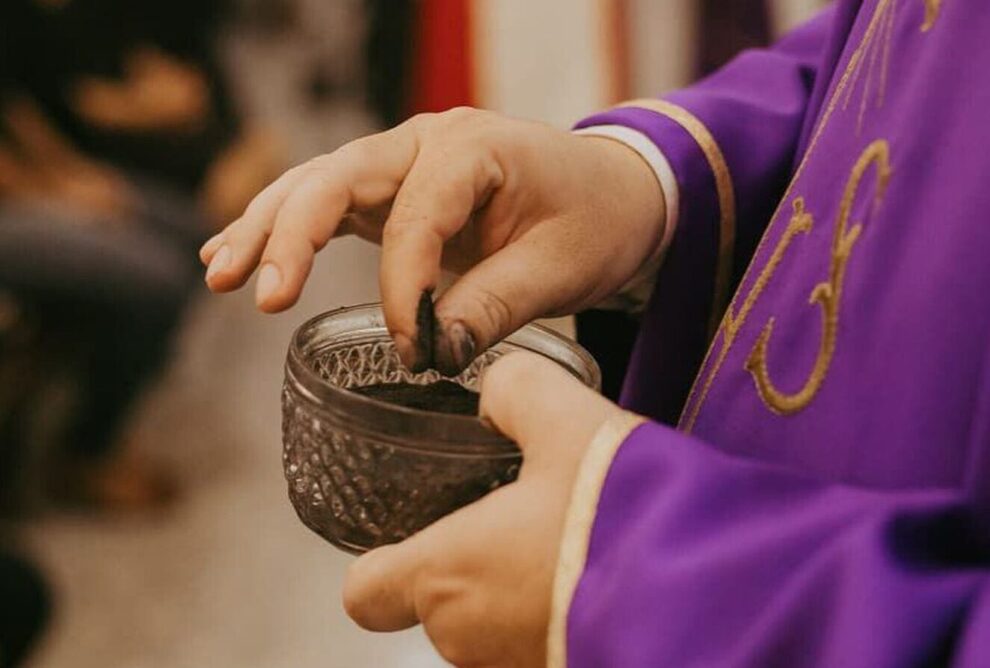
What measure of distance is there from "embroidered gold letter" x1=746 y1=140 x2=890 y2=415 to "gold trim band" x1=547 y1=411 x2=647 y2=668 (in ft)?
0.29

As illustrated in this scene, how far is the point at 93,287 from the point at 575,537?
1.57m

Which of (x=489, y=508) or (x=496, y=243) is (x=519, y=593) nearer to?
(x=489, y=508)

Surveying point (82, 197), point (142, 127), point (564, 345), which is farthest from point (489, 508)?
point (142, 127)

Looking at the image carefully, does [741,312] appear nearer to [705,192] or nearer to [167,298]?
Result: [705,192]

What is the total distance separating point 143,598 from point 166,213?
2.12 ft

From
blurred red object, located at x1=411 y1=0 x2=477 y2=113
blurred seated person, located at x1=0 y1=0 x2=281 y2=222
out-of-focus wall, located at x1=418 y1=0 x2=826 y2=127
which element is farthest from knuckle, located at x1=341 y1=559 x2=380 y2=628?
blurred seated person, located at x1=0 y1=0 x2=281 y2=222

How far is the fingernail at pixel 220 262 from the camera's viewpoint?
46 centimetres

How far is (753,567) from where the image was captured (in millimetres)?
367

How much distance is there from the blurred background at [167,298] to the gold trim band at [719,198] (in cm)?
76

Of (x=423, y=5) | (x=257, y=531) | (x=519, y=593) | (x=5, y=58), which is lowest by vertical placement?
(x=257, y=531)

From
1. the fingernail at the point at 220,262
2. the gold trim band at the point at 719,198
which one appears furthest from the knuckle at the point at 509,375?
the gold trim band at the point at 719,198

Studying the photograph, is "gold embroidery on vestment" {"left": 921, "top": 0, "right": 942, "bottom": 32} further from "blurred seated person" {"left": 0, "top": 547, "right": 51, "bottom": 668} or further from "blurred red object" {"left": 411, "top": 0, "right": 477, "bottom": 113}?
"blurred seated person" {"left": 0, "top": 547, "right": 51, "bottom": 668}

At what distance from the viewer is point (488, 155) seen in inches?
19.7

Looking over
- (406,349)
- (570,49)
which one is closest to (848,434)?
(406,349)
